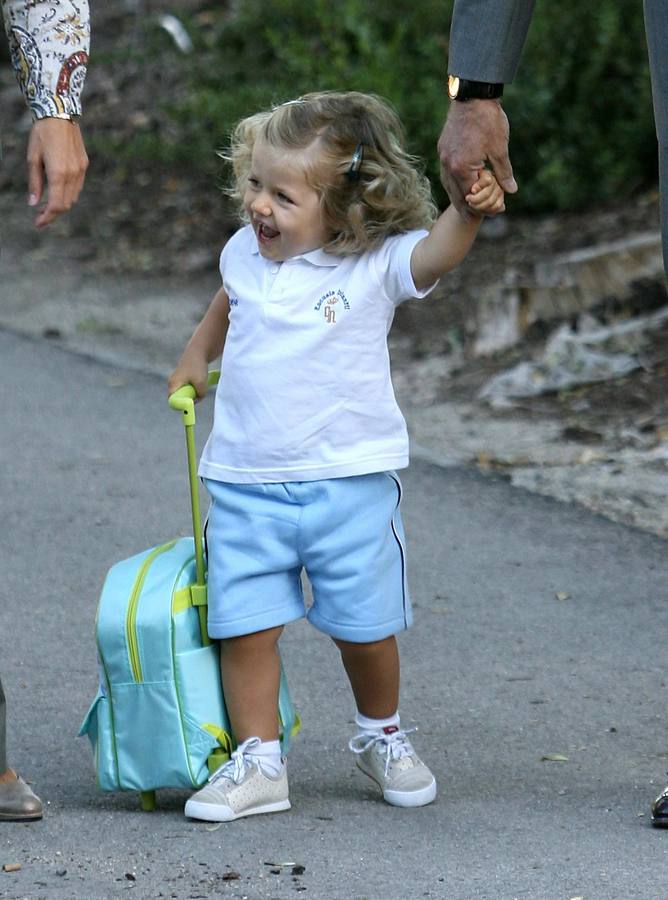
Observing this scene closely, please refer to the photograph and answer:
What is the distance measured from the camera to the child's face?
9.71 feet

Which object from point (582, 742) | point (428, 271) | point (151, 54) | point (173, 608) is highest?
point (151, 54)

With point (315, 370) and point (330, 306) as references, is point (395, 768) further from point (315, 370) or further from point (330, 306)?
point (330, 306)

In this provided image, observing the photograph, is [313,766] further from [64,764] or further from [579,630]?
[579,630]

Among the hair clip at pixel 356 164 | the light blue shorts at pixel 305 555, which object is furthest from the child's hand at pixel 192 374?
the hair clip at pixel 356 164

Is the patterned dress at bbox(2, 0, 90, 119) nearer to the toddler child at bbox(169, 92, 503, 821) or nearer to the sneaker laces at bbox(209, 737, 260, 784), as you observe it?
the toddler child at bbox(169, 92, 503, 821)

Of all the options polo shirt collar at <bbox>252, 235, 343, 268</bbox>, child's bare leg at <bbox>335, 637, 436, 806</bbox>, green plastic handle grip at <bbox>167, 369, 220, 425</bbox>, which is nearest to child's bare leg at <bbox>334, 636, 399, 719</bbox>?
child's bare leg at <bbox>335, 637, 436, 806</bbox>

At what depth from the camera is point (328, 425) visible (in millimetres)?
2953

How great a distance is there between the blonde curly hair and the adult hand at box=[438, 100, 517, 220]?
0.10 m

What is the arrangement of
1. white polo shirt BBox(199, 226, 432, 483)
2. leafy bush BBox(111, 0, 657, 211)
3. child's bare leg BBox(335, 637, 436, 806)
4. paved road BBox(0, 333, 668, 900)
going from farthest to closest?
1. leafy bush BBox(111, 0, 657, 211)
2. child's bare leg BBox(335, 637, 436, 806)
3. white polo shirt BBox(199, 226, 432, 483)
4. paved road BBox(0, 333, 668, 900)

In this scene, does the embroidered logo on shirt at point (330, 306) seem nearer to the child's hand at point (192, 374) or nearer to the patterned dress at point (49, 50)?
the child's hand at point (192, 374)

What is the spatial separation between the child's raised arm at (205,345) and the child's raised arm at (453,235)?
0.47 m

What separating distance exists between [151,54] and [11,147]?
49.7 inches

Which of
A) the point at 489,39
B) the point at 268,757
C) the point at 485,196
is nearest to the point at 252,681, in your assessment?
the point at 268,757

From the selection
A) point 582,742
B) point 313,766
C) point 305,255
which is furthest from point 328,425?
point 582,742
